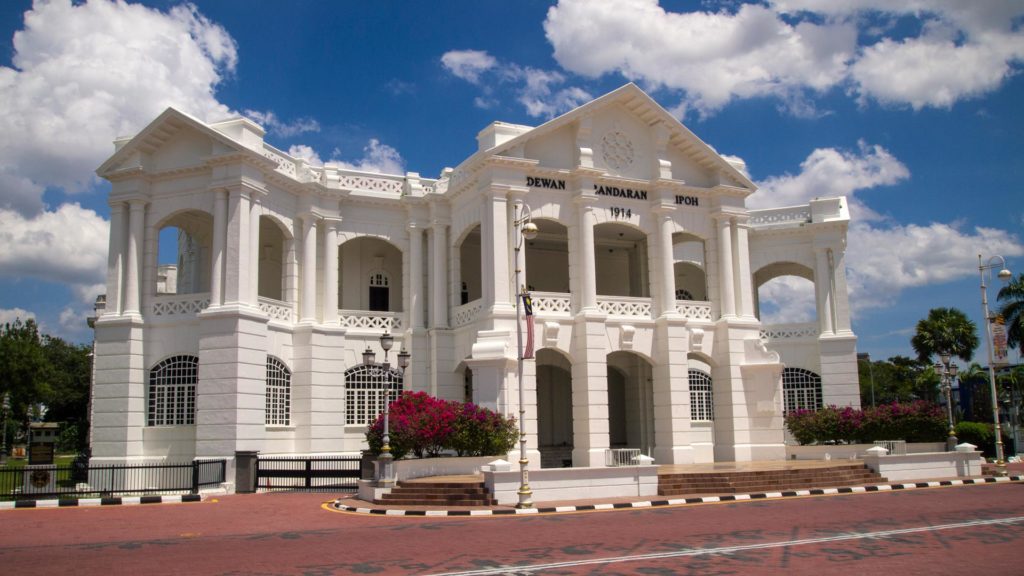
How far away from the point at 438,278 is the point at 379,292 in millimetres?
3624

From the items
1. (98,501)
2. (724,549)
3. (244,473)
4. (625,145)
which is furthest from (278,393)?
(724,549)

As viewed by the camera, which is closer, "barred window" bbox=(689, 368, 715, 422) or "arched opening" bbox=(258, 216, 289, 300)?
"arched opening" bbox=(258, 216, 289, 300)

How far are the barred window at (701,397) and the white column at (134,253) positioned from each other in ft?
66.7

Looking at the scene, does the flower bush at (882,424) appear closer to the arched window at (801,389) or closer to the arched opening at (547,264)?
the arched window at (801,389)

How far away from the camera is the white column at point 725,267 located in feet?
102

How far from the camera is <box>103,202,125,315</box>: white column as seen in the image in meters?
27.4

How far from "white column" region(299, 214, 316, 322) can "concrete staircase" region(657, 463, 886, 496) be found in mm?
14103

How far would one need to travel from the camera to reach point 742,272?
31.6 metres

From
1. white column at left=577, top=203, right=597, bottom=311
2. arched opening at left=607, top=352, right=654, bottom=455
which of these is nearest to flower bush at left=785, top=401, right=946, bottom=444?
arched opening at left=607, top=352, right=654, bottom=455

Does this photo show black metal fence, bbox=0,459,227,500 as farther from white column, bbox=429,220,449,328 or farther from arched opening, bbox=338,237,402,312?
white column, bbox=429,220,449,328

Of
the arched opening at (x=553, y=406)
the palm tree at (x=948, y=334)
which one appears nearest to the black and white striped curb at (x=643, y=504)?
the arched opening at (x=553, y=406)

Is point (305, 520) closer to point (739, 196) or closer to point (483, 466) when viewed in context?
point (483, 466)

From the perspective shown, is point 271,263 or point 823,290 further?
point 823,290

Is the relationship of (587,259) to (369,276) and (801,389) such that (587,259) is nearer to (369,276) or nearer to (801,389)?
(369,276)
